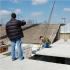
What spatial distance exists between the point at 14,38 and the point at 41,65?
1137 mm

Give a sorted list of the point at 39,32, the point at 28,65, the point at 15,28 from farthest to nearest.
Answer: the point at 39,32, the point at 15,28, the point at 28,65

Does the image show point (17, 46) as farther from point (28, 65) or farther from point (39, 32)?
point (39, 32)

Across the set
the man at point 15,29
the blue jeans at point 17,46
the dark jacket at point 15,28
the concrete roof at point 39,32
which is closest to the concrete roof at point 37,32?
the concrete roof at point 39,32

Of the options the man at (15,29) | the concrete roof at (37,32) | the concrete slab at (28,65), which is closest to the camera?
the concrete slab at (28,65)

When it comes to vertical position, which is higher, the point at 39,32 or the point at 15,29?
the point at 15,29

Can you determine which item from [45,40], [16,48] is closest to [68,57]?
[16,48]

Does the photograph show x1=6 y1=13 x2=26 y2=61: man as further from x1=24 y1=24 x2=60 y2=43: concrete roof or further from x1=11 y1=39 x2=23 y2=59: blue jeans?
x1=24 y1=24 x2=60 y2=43: concrete roof

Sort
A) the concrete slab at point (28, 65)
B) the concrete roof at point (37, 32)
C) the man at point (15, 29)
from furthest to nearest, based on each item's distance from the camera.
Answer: the concrete roof at point (37, 32)
the man at point (15, 29)
the concrete slab at point (28, 65)

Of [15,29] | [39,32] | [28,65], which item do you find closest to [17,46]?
[15,29]

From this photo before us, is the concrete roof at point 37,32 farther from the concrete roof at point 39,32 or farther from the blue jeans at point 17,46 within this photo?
the blue jeans at point 17,46

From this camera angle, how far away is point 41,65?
6.45 meters

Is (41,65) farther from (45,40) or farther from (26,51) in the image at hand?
(45,40)

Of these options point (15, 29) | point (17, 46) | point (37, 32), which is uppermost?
point (15, 29)

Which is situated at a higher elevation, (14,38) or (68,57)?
(14,38)
